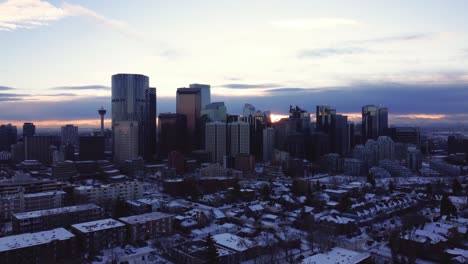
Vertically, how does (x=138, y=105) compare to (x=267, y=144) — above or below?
above

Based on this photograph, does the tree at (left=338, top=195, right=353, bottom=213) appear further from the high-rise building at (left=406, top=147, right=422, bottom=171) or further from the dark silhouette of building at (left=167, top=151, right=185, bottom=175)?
the high-rise building at (left=406, top=147, right=422, bottom=171)

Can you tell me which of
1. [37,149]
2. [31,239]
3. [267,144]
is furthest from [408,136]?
[31,239]

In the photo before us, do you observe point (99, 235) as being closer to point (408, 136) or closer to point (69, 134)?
point (408, 136)

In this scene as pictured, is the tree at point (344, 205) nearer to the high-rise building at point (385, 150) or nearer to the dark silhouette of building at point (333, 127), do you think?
the high-rise building at point (385, 150)

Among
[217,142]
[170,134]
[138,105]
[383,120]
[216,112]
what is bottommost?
[217,142]

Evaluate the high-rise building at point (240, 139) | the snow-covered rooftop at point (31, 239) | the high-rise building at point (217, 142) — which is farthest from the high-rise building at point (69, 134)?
the snow-covered rooftop at point (31, 239)

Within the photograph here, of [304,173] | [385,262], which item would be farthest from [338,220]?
[304,173]
